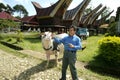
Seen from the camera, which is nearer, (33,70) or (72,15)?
(33,70)

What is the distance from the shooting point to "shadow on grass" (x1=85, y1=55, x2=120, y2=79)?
10.3 metres

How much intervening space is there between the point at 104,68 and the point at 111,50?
1.11 m

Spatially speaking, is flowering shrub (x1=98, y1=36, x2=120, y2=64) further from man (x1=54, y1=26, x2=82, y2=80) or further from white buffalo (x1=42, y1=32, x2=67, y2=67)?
man (x1=54, y1=26, x2=82, y2=80)

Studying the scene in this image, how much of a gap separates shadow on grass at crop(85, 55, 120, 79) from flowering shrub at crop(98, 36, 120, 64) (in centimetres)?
33

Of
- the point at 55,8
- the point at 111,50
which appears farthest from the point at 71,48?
the point at 55,8

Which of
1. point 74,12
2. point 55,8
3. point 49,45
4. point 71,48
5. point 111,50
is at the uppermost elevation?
point 55,8

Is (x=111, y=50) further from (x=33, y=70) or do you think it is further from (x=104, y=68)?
(x=33, y=70)

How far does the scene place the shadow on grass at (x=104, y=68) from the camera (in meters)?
→ 10.3

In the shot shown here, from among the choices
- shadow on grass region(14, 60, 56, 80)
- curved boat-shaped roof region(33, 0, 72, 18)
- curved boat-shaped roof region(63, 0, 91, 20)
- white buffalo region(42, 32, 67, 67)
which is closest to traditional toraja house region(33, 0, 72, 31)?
curved boat-shaped roof region(33, 0, 72, 18)

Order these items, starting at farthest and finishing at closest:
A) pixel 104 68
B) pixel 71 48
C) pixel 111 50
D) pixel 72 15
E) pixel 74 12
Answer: pixel 74 12 < pixel 72 15 < pixel 111 50 < pixel 104 68 < pixel 71 48

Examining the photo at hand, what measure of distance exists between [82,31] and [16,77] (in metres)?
18.9

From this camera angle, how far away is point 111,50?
36.6 feet

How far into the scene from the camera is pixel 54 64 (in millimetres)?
10625

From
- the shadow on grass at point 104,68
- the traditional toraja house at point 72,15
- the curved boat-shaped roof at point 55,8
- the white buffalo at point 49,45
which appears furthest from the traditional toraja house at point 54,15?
the white buffalo at point 49,45
